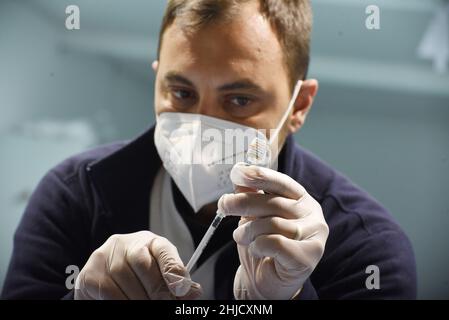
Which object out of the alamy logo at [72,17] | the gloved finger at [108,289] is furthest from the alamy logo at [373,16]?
the gloved finger at [108,289]

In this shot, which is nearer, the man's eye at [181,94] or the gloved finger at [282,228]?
the gloved finger at [282,228]

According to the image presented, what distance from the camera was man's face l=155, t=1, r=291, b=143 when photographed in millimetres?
1163

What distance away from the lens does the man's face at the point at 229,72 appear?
3.82 feet

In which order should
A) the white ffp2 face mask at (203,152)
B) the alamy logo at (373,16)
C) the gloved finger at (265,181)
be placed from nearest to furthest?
the gloved finger at (265,181) < the white ffp2 face mask at (203,152) < the alamy logo at (373,16)

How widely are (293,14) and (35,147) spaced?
707mm

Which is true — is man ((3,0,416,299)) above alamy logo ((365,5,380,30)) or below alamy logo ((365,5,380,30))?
below

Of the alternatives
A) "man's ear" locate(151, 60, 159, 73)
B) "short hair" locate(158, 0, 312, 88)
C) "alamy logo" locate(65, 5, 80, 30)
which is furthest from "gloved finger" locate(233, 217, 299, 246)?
"alamy logo" locate(65, 5, 80, 30)

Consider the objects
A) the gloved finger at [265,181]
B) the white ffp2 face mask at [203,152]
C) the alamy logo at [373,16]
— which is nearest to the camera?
the gloved finger at [265,181]

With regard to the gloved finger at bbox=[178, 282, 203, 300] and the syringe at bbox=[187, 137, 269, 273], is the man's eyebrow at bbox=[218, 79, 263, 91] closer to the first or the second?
the syringe at bbox=[187, 137, 269, 273]

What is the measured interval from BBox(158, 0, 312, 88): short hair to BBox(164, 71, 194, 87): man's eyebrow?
0.11 m

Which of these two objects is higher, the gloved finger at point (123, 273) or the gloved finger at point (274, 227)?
the gloved finger at point (274, 227)

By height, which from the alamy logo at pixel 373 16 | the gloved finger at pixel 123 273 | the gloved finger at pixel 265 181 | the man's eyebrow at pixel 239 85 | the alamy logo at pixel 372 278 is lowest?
the alamy logo at pixel 372 278

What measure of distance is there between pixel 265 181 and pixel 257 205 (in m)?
0.05

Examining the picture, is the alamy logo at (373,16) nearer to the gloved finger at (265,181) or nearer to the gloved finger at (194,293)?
the gloved finger at (265,181)
